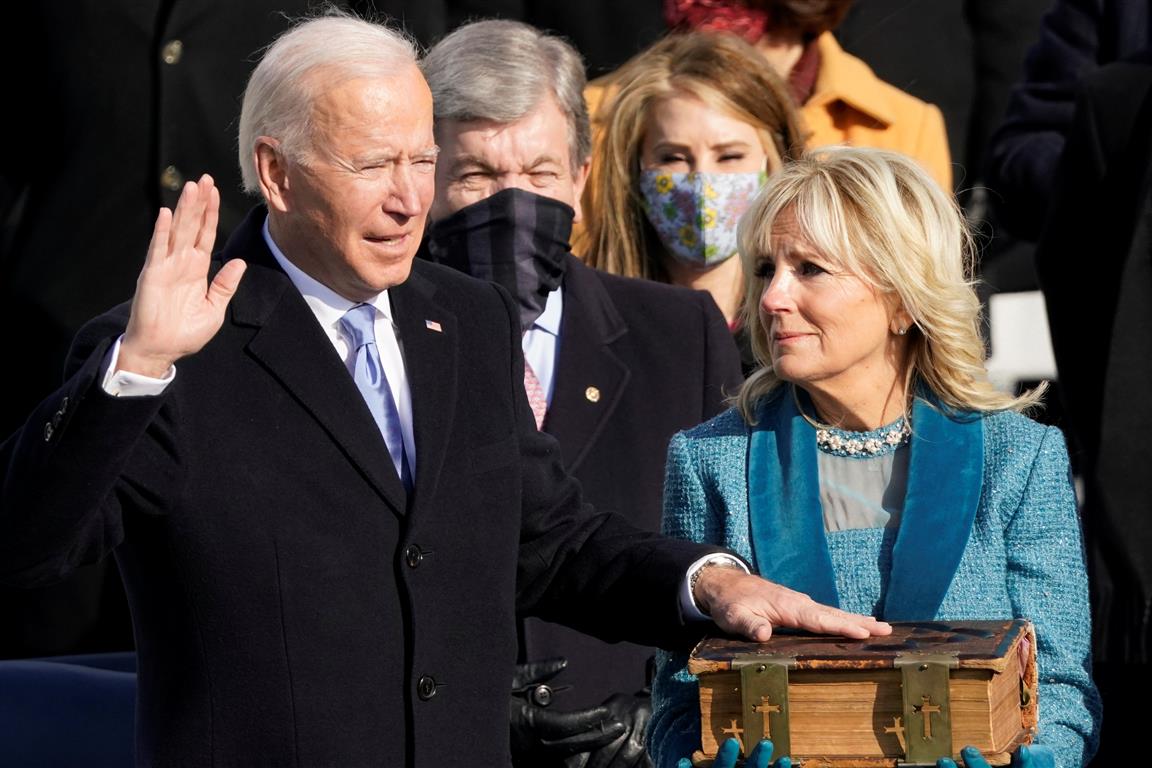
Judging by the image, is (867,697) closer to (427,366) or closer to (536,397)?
(427,366)

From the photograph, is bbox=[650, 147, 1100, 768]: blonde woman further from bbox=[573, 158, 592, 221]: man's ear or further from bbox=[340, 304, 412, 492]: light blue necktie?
bbox=[573, 158, 592, 221]: man's ear

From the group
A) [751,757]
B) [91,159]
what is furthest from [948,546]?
[91,159]

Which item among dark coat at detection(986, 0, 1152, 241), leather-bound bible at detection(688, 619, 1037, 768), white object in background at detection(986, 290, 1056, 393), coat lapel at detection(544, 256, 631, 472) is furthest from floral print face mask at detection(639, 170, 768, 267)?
white object in background at detection(986, 290, 1056, 393)

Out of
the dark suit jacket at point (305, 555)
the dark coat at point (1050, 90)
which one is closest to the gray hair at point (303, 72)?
the dark suit jacket at point (305, 555)

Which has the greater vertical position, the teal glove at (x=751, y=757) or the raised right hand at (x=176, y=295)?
the raised right hand at (x=176, y=295)

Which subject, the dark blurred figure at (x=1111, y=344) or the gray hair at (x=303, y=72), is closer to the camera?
the gray hair at (x=303, y=72)

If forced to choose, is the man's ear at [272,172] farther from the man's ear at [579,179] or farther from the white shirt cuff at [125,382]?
the man's ear at [579,179]

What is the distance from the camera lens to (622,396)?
13.8 ft

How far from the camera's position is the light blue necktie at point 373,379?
10.6 ft

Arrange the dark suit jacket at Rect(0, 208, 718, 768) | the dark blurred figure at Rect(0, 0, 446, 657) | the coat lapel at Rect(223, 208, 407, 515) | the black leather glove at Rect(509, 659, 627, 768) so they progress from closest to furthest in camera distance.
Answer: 1. the dark suit jacket at Rect(0, 208, 718, 768)
2. the coat lapel at Rect(223, 208, 407, 515)
3. the black leather glove at Rect(509, 659, 627, 768)
4. the dark blurred figure at Rect(0, 0, 446, 657)

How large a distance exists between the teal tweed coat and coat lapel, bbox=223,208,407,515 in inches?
23.9

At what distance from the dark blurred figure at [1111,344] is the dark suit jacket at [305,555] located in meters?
1.48

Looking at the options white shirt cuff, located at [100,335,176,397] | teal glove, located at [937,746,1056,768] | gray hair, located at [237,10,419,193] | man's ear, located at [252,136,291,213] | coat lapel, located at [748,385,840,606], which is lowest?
teal glove, located at [937,746,1056,768]

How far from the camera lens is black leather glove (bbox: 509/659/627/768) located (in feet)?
12.6
